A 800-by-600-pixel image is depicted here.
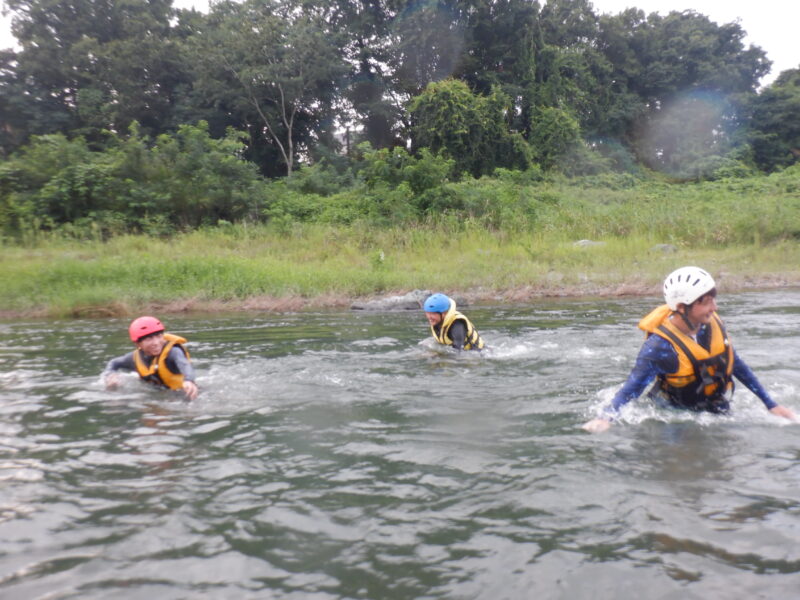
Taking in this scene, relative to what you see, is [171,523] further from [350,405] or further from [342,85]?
[342,85]

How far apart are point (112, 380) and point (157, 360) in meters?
0.60

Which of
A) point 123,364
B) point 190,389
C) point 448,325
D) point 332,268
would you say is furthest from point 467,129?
point 190,389

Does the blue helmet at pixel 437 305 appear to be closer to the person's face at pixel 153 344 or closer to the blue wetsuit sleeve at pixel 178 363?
the blue wetsuit sleeve at pixel 178 363

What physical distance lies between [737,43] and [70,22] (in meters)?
40.8

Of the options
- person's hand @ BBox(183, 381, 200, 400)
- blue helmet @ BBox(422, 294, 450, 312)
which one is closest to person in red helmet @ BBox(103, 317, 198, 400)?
person's hand @ BBox(183, 381, 200, 400)

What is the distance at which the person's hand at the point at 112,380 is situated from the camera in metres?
7.20

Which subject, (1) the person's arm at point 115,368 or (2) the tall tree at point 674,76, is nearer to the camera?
(1) the person's arm at point 115,368

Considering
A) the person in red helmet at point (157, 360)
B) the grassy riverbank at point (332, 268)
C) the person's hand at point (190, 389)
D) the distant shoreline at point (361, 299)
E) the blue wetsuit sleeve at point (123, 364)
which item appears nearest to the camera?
the person's hand at point (190, 389)

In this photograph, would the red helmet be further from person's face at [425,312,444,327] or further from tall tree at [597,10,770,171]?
tall tree at [597,10,770,171]

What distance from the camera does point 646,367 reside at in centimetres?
515

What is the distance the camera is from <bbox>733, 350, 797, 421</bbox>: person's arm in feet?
17.2

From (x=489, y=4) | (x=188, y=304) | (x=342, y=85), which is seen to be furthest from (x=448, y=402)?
(x=489, y=4)

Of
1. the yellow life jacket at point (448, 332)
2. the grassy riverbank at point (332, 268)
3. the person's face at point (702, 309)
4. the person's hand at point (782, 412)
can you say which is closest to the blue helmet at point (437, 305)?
the yellow life jacket at point (448, 332)

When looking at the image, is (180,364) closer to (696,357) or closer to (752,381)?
(696,357)
